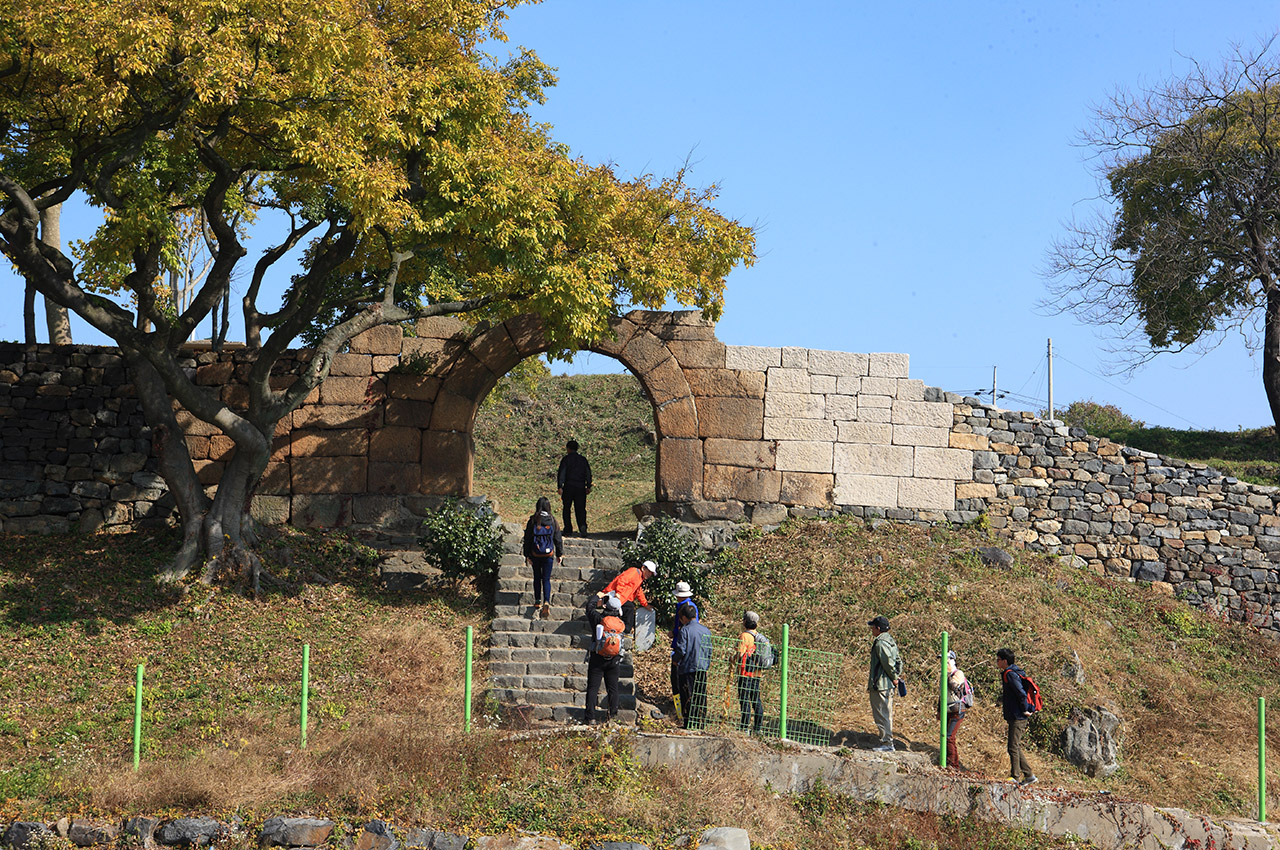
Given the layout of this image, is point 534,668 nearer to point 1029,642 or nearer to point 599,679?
point 599,679

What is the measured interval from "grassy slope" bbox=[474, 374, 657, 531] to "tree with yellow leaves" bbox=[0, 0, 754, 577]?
9.13 meters

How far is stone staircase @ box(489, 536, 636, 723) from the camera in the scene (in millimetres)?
12117

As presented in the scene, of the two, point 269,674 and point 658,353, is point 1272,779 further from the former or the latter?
point 269,674

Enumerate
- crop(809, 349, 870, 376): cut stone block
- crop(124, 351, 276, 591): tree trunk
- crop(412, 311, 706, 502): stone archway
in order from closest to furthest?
crop(124, 351, 276, 591): tree trunk, crop(412, 311, 706, 502): stone archway, crop(809, 349, 870, 376): cut stone block

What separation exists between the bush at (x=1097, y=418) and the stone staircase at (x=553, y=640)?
18.0 metres

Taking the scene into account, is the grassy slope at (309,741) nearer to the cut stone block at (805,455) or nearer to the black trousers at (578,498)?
the black trousers at (578,498)

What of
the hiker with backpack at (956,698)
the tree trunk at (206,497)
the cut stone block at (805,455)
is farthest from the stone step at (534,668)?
the cut stone block at (805,455)

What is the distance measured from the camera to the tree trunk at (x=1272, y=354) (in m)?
22.4

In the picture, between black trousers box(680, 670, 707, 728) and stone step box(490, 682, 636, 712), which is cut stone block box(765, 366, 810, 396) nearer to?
stone step box(490, 682, 636, 712)

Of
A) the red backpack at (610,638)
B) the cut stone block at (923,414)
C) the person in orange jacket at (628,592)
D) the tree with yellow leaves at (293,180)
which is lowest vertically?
the red backpack at (610,638)

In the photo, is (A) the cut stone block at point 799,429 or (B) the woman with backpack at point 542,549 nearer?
(B) the woman with backpack at point 542,549

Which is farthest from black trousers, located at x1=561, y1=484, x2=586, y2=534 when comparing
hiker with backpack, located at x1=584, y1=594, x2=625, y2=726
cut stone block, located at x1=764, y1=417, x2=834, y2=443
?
hiker with backpack, located at x1=584, y1=594, x2=625, y2=726

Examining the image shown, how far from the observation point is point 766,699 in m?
11.5

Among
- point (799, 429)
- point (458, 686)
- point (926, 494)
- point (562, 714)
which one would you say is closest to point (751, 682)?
point (562, 714)
